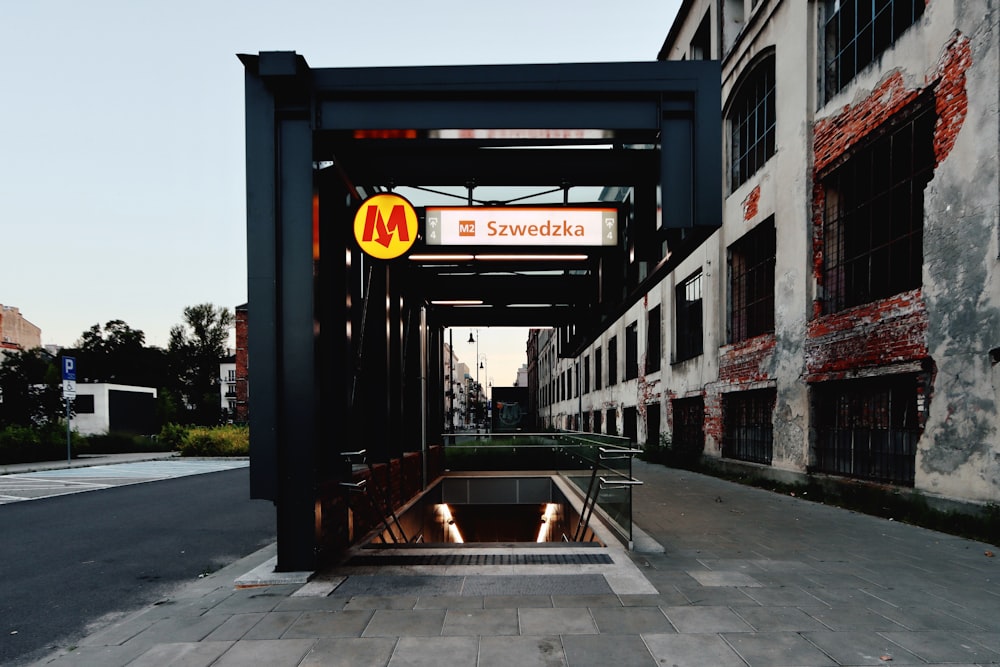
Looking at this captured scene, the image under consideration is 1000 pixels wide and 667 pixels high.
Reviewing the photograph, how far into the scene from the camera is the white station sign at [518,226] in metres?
6.95

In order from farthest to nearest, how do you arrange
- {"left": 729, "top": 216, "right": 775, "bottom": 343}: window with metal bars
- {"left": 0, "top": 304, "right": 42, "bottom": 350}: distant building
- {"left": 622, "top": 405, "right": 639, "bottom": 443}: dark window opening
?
{"left": 0, "top": 304, "right": 42, "bottom": 350}: distant building < {"left": 622, "top": 405, "right": 639, "bottom": 443}: dark window opening < {"left": 729, "top": 216, "right": 775, "bottom": 343}: window with metal bars

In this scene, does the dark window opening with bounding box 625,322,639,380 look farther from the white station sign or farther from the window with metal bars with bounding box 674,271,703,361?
the white station sign

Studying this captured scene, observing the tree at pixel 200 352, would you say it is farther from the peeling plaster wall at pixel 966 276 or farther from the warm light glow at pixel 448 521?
the peeling plaster wall at pixel 966 276

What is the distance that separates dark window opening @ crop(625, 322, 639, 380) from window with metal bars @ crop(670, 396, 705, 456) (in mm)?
5500

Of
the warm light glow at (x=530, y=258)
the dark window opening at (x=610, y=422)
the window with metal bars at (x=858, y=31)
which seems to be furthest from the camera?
the dark window opening at (x=610, y=422)

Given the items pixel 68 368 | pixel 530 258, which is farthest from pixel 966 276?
pixel 68 368

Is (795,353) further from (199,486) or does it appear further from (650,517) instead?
(199,486)

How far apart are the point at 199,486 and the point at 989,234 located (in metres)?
17.4

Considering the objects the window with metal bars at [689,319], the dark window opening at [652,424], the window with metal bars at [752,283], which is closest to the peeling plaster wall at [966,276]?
the window with metal bars at [752,283]

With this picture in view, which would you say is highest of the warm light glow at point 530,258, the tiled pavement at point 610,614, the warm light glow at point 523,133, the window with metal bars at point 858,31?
the window with metal bars at point 858,31

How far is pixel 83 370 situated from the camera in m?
70.2

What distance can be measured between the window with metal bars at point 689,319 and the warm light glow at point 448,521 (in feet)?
30.0

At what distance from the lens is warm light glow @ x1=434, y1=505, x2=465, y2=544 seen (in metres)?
13.9

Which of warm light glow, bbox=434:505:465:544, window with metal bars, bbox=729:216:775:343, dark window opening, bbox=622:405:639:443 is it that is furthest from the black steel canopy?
dark window opening, bbox=622:405:639:443
